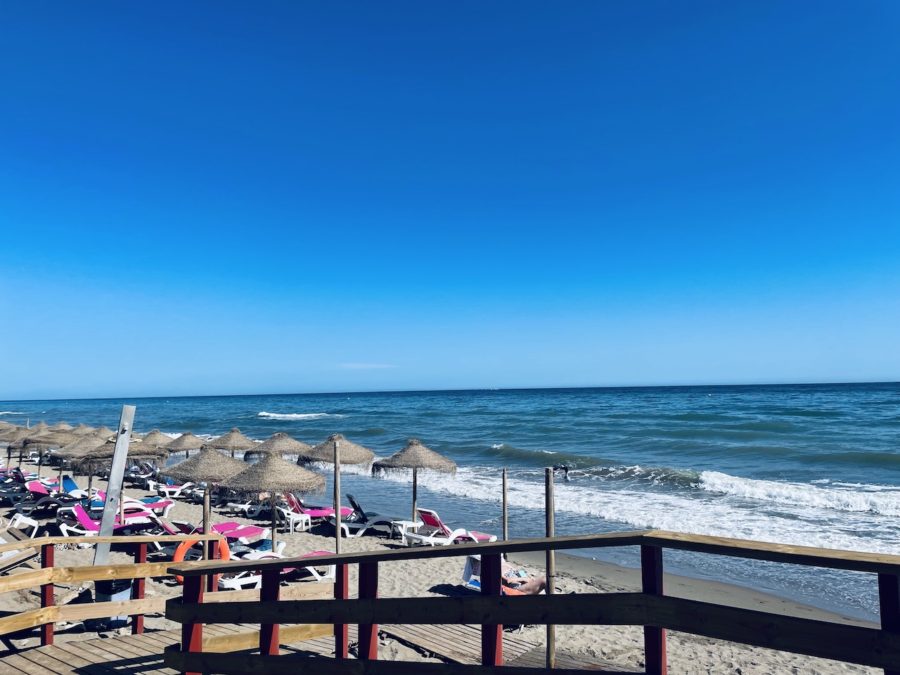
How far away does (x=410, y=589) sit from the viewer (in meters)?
9.84

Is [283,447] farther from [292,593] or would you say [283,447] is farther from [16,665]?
[292,593]

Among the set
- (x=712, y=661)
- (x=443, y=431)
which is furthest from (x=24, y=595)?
(x=443, y=431)

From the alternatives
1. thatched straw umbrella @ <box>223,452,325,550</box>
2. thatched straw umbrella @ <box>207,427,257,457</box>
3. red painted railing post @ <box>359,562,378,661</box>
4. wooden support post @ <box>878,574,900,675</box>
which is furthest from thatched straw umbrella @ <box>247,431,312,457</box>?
wooden support post @ <box>878,574,900,675</box>

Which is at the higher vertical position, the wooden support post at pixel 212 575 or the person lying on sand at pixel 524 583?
the wooden support post at pixel 212 575

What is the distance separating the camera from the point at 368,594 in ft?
10.8

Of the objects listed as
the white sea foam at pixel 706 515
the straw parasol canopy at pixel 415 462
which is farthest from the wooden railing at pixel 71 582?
the white sea foam at pixel 706 515

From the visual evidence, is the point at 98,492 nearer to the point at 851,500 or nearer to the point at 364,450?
the point at 364,450

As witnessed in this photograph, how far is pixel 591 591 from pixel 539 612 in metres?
8.73

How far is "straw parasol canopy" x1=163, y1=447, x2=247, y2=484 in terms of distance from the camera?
483 inches

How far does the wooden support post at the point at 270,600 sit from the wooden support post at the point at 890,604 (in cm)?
286

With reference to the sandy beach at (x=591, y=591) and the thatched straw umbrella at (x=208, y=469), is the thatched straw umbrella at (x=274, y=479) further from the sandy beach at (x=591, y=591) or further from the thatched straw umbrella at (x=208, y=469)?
the sandy beach at (x=591, y=591)

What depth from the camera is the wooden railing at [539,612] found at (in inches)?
79.6

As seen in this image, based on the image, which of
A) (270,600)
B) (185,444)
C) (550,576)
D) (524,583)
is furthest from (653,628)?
(185,444)

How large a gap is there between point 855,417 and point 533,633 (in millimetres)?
41052
